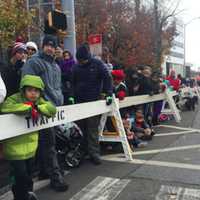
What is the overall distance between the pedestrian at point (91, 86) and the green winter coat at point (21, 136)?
2202mm

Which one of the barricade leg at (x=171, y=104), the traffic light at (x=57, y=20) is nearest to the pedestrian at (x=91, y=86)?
the traffic light at (x=57, y=20)

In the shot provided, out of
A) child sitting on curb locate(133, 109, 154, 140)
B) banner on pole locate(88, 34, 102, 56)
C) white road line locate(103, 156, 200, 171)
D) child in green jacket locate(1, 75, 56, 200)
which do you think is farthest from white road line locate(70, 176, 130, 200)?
banner on pole locate(88, 34, 102, 56)

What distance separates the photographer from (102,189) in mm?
5148

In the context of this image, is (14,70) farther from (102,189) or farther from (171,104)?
(171,104)

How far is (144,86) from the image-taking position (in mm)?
10203

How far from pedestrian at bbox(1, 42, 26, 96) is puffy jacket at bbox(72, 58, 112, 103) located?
1.28 metres

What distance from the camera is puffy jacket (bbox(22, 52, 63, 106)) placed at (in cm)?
501

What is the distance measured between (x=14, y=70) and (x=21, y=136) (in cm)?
144

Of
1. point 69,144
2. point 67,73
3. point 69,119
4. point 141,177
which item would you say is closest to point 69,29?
point 67,73

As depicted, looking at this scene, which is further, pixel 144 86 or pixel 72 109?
pixel 144 86

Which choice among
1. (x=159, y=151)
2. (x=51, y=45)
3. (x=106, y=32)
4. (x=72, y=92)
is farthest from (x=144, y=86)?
(x=106, y=32)

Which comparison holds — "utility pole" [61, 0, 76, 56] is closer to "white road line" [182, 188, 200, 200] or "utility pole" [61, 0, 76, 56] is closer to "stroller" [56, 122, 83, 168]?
"stroller" [56, 122, 83, 168]

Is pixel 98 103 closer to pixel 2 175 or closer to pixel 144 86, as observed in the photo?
pixel 2 175

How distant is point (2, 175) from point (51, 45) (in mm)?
2061
